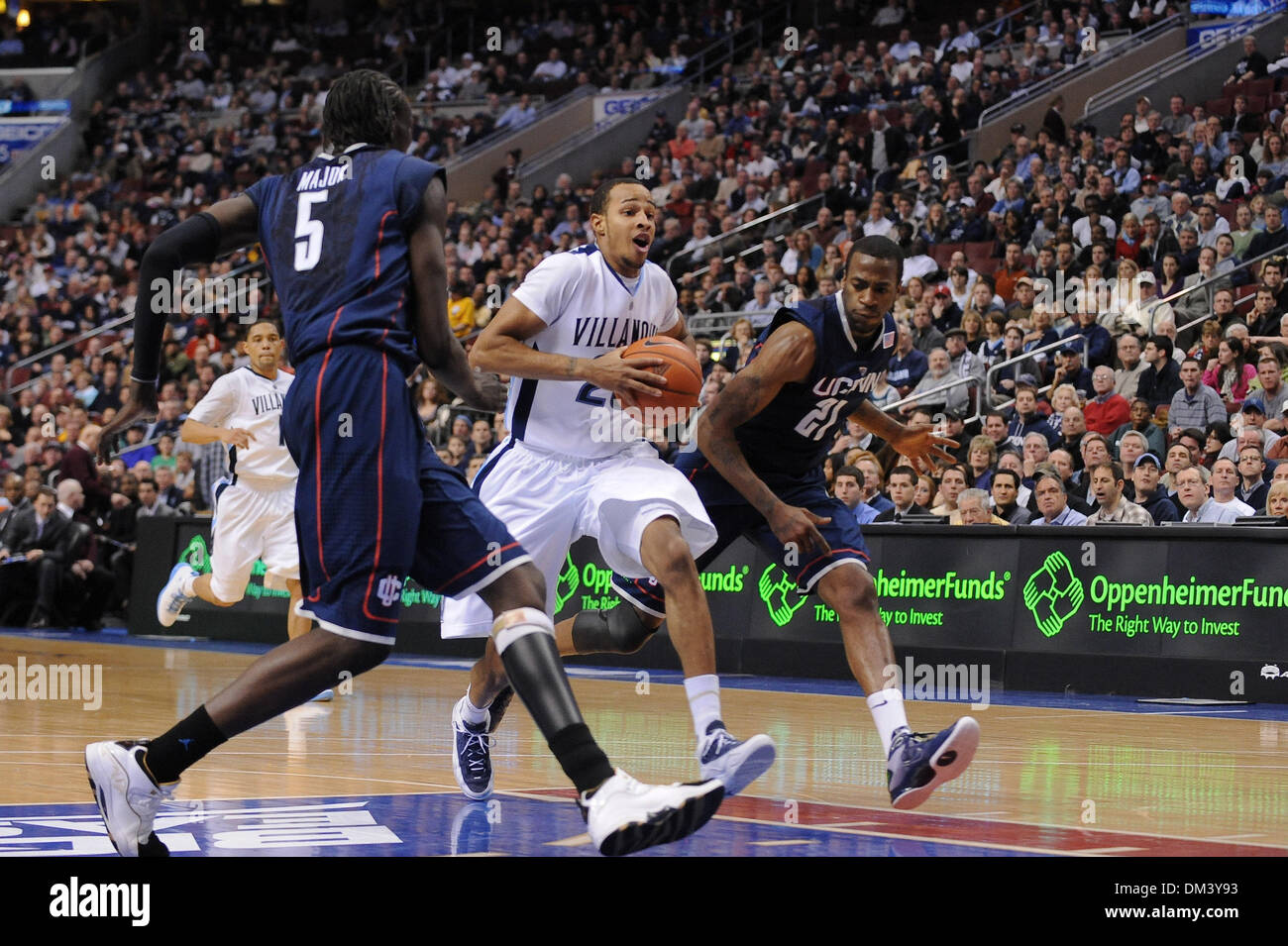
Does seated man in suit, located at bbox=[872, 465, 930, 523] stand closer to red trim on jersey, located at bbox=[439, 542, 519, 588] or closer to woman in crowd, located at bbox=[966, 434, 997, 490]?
woman in crowd, located at bbox=[966, 434, 997, 490]

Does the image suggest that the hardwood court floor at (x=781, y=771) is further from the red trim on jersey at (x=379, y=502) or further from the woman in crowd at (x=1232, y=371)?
the woman in crowd at (x=1232, y=371)

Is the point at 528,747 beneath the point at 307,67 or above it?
beneath

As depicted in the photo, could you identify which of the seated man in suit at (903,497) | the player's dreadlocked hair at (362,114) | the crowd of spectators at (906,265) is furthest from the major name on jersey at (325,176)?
the seated man in suit at (903,497)

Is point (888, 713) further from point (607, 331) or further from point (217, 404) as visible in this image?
point (217, 404)

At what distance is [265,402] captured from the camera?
10930 mm

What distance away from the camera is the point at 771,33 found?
1091 inches

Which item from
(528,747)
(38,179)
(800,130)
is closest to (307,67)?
(38,179)

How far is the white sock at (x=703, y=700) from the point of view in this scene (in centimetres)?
555

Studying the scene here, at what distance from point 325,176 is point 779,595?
849cm

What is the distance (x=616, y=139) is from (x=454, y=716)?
21697 millimetres

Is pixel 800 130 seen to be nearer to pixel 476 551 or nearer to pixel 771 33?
pixel 771 33

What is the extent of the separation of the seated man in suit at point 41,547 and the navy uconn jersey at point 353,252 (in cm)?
1379

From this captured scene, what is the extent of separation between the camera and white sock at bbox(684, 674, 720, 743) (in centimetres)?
555

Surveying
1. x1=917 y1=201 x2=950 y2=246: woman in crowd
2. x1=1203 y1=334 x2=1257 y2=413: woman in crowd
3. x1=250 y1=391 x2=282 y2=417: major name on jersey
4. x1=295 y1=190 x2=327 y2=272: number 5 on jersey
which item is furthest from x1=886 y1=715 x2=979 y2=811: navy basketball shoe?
x1=917 y1=201 x2=950 y2=246: woman in crowd
